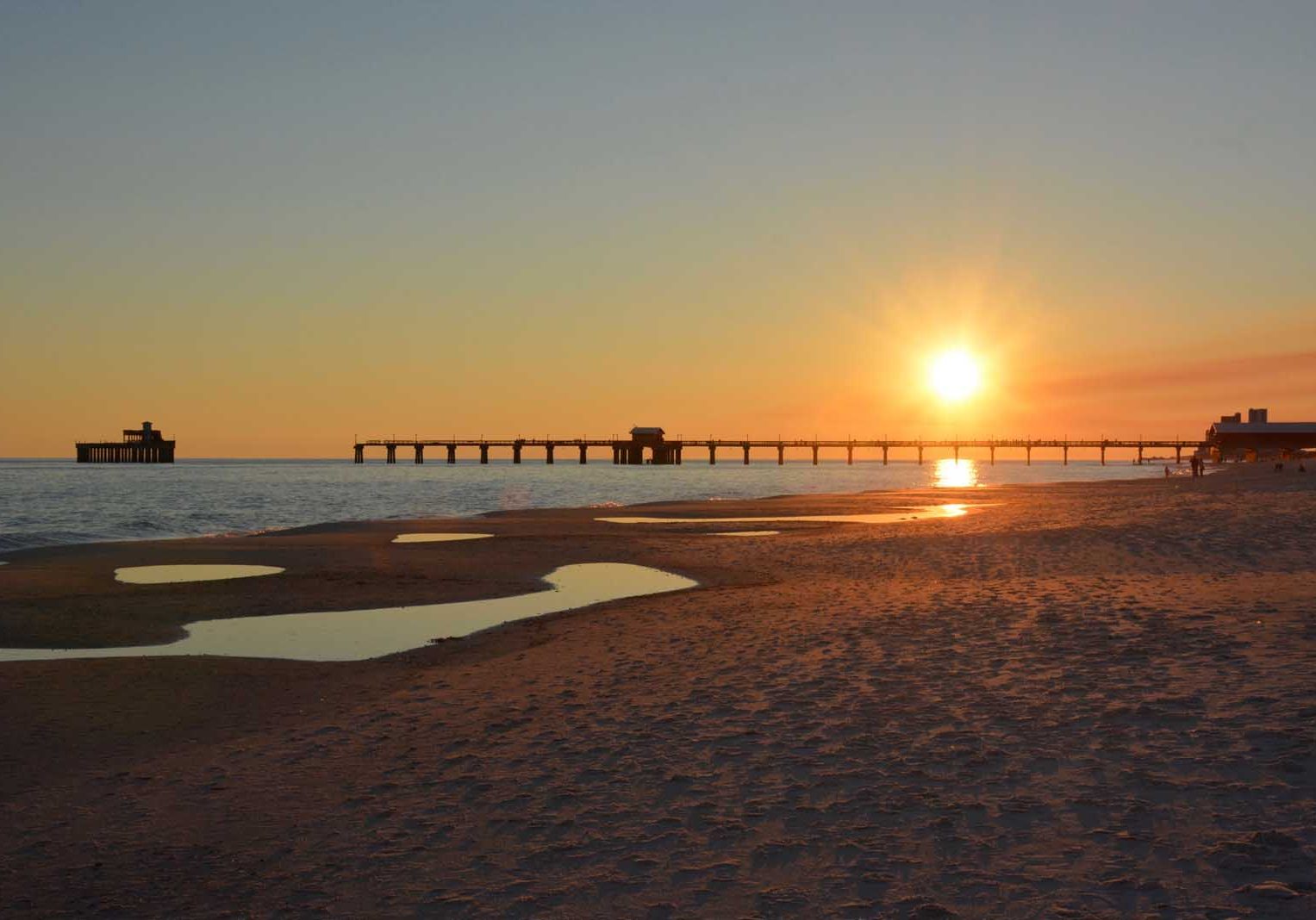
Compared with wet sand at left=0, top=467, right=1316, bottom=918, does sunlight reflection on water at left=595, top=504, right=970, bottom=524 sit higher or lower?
lower

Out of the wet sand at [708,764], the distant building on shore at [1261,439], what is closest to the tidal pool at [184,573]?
the wet sand at [708,764]

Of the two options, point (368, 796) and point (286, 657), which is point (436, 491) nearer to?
point (286, 657)

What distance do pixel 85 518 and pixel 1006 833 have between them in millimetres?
45668

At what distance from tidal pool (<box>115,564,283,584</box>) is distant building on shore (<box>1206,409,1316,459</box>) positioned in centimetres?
13861

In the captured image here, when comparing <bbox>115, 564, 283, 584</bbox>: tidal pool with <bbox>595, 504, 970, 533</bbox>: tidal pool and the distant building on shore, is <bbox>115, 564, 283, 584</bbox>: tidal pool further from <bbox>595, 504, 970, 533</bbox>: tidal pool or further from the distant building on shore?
the distant building on shore

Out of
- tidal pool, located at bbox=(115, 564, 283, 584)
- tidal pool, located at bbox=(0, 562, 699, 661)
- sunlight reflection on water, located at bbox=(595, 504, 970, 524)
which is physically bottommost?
tidal pool, located at bbox=(0, 562, 699, 661)

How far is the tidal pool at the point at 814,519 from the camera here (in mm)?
39750

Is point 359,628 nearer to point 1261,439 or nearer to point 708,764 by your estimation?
point 708,764

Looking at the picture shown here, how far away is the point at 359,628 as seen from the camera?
15586mm

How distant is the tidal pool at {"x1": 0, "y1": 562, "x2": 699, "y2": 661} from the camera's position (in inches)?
528

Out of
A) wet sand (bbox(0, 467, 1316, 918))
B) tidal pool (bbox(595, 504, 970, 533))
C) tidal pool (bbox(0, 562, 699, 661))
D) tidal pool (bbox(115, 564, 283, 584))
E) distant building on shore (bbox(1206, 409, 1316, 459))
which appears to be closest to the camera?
wet sand (bbox(0, 467, 1316, 918))

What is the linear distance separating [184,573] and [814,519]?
987 inches

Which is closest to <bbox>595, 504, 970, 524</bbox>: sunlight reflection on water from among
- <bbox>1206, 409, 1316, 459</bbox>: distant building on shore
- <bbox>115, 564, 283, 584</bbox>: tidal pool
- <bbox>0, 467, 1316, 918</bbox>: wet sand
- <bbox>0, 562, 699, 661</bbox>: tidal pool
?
<bbox>115, 564, 283, 584</bbox>: tidal pool

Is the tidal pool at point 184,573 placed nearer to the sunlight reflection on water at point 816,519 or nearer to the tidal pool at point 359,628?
the tidal pool at point 359,628
